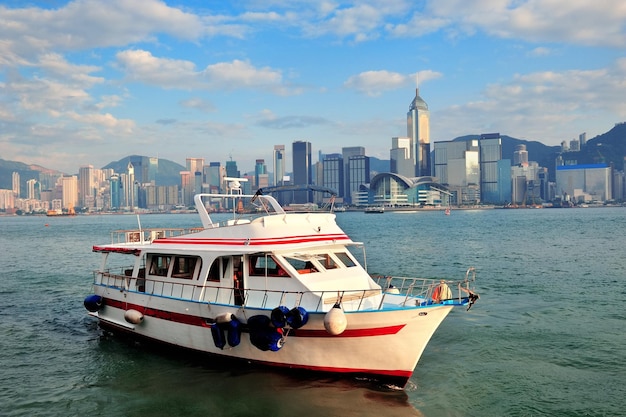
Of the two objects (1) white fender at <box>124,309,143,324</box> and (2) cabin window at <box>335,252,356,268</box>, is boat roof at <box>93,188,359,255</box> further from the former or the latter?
(1) white fender at <box>124,309,143,324</box>

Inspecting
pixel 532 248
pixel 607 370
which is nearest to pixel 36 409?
pixel 607 370

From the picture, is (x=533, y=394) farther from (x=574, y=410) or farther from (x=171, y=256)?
(x=171, y=256)

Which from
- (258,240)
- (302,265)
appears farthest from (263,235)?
(302,265)

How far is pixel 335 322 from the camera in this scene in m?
10.8

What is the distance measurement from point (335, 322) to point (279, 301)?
225 cm

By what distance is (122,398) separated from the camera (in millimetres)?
12219

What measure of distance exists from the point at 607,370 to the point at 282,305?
851cm

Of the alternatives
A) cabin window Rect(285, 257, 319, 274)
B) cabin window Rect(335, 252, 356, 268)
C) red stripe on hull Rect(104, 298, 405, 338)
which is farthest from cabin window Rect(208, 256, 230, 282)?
cabin window Rect(335, 252, 356, 268)

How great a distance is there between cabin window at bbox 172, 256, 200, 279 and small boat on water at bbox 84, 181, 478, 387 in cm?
3

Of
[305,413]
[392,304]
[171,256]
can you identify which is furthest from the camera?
[171,256]

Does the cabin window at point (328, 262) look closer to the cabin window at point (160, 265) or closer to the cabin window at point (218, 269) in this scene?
the cabin window at point (218, 269)

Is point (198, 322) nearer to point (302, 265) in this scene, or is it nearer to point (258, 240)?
point (258, 240)

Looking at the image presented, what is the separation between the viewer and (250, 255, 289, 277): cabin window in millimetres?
12969

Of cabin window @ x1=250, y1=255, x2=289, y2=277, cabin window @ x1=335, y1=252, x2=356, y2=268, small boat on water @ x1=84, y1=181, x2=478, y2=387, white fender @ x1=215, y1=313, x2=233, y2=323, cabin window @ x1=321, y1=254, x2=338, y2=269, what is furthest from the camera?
cabin window @ x1=335, y1=252, x2=356, y2=268
